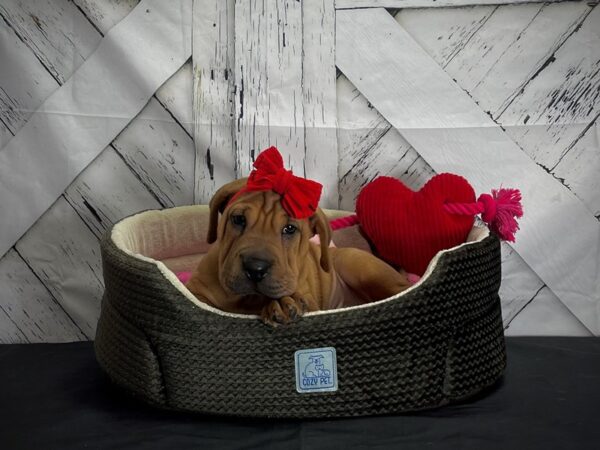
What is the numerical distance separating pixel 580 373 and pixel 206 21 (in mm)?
1804

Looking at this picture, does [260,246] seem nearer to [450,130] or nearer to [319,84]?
[319,84]

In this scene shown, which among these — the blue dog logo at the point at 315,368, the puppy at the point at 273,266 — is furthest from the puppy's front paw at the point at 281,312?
the blue dog logo at the point at 315,368

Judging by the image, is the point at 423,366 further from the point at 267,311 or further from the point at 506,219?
the point at 506,219

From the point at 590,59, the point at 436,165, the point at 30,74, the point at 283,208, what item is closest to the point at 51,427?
the point at 283,208

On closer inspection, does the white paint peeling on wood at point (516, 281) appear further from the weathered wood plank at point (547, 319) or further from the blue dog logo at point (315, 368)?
the blue dog logo at point (315, 368)

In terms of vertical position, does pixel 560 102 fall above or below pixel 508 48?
below

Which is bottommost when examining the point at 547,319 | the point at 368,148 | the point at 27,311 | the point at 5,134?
the point at 547,319

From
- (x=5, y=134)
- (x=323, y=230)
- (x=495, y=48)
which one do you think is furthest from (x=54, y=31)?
(x=495, y=48)

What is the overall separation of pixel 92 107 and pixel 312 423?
1.53 meters

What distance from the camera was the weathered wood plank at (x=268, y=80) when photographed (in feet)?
8.72

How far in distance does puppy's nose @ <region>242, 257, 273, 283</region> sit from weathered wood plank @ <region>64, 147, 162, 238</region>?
3.57ft

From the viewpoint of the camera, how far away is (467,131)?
2.69m

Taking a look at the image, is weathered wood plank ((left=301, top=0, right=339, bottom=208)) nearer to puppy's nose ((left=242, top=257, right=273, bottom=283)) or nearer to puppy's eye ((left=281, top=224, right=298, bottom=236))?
puppy's eye ((left=281, top=224, right=298, bottom=236))

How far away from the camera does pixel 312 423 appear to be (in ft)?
6.22
